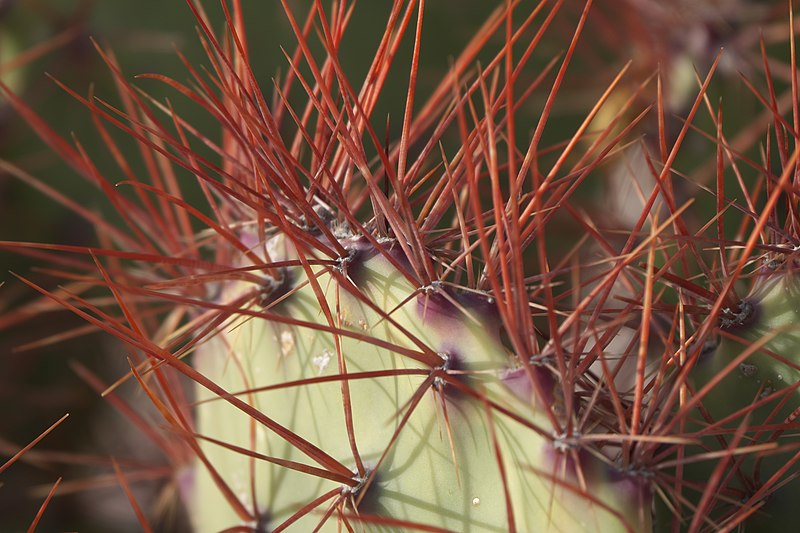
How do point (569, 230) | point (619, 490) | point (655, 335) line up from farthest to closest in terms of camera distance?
point (569, 230) → point (655, 335) → point (619, 490)

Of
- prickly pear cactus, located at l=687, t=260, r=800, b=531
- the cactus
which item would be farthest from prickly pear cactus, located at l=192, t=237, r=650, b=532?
prickly pear cactus, located at l=687, t=260, r=800, b=531

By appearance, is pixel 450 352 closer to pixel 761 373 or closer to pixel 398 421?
pixel 398 421

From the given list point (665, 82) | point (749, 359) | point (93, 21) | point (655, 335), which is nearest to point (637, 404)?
point (749, 359)

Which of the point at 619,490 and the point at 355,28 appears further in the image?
the point at 355,28

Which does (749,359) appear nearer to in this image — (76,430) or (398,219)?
(398,219)

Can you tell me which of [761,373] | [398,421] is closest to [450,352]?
[398,421]

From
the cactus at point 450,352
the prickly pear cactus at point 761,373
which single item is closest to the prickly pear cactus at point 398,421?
the cactus at point 450,352

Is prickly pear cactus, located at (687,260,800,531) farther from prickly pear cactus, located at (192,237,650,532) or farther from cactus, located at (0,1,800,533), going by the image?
prickly pear cactus, located at (192,237,650,532)

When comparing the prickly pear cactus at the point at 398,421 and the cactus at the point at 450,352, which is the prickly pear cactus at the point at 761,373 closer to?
the cactus at the point at 450,352
